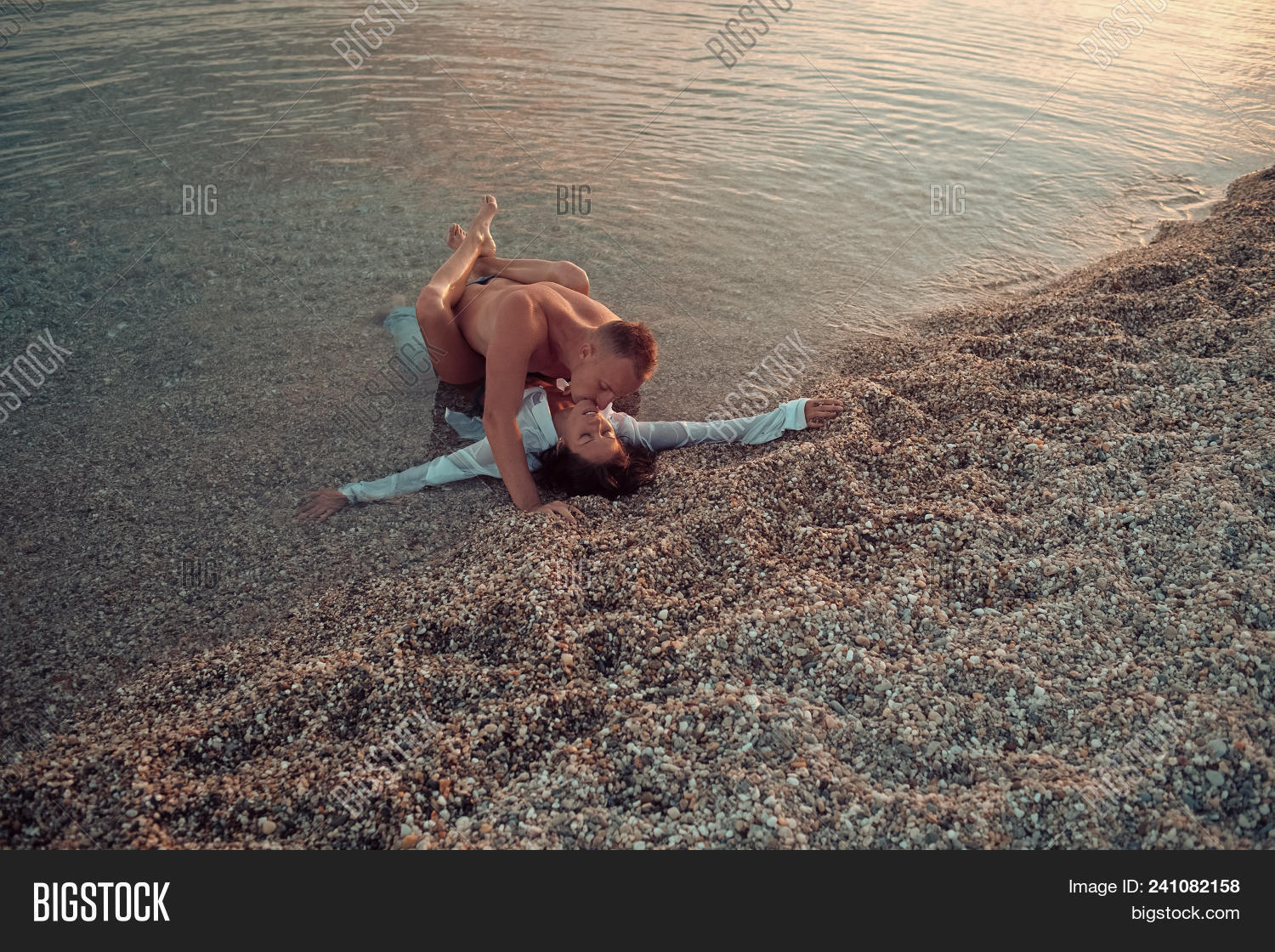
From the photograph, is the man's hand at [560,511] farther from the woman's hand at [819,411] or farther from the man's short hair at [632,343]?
the woman's hand at [819,411]

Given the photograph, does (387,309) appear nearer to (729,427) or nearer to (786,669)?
(729,427)

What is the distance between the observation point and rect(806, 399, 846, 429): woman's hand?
217 inches

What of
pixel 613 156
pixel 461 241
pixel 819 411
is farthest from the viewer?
pixel 613 156

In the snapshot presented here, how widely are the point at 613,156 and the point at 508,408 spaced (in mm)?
7016

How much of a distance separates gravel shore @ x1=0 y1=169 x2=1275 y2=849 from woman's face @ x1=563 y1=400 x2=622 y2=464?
30 centimetres

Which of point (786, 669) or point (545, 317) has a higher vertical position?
point (545, 317)

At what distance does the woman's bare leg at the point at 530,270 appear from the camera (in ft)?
20.5

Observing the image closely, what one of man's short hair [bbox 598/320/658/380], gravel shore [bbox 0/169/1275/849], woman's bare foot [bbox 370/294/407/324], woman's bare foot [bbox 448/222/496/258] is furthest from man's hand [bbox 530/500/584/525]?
woman's bare foot [bbox 370/294/407/324]

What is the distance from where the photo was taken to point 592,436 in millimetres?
5051

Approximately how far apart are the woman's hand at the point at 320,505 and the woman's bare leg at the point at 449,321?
→ 1.42 m

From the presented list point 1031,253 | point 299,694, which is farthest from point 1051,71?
point 299,694

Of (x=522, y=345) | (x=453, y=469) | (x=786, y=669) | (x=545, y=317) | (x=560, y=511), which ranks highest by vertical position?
(x=545, y=317)

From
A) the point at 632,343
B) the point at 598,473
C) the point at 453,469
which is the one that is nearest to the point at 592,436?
the point at 598,473

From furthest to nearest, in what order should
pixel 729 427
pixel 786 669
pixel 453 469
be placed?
pixel 729 427 → pixel 453 469 → pixel 786 669
